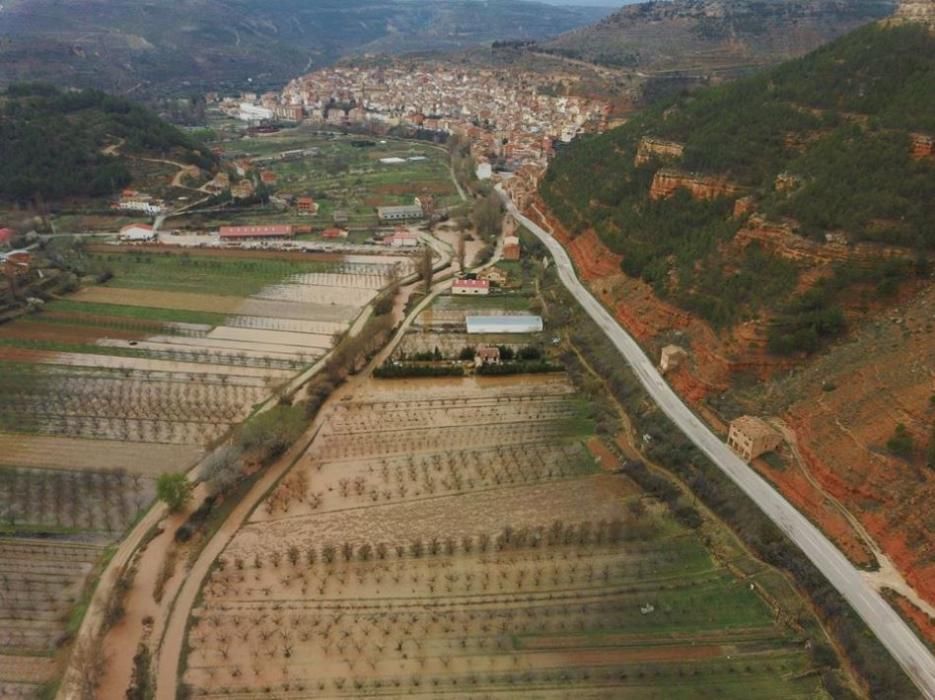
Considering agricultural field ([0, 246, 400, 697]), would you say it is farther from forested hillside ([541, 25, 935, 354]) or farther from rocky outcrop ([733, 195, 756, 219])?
rocky outcrop ([733, 195, 756, 219])

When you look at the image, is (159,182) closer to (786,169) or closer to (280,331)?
(280,331)

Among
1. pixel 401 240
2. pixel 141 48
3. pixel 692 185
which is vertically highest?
pixel 692 185

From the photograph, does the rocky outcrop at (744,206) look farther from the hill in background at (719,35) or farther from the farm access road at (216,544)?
the hill in background at (719,35)

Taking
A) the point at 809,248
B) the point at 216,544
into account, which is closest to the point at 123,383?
the point at 216,544

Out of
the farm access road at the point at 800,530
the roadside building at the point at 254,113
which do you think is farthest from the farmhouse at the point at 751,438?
the roadside building at the point at 254,113

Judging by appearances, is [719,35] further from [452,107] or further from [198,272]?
[198,272]

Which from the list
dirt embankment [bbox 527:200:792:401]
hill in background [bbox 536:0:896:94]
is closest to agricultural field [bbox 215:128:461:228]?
dirt embankment [bbox 527:200:792:401]
